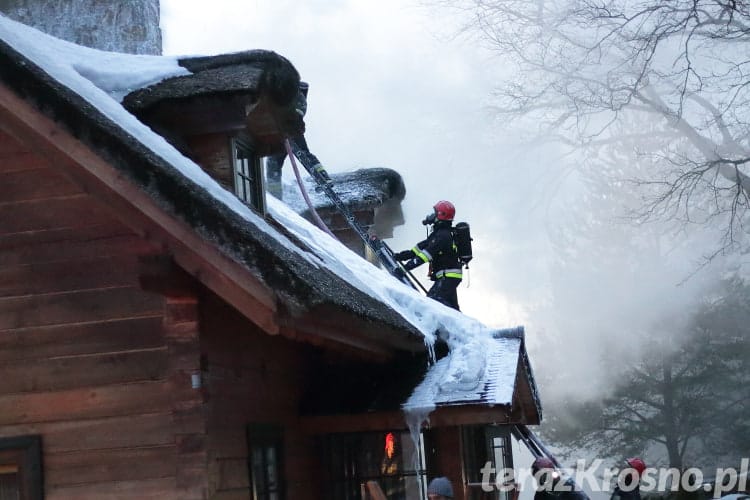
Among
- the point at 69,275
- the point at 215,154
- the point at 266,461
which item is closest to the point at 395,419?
the point at 266,461

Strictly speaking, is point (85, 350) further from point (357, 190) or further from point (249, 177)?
point (357, 190)

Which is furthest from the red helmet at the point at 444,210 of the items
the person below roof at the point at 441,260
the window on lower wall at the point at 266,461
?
the window on lower wall at the point at 266,461

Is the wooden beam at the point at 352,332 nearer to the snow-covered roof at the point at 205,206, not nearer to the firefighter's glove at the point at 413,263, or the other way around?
the snow-covered roof at the point at 205,206

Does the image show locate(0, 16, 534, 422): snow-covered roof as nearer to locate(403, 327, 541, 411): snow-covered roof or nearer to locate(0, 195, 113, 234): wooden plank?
locate(403, 327, 541, 411): snow-covered roof

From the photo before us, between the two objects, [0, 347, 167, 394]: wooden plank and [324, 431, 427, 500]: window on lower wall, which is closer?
[0, 347, 167, 394]: wooden plank

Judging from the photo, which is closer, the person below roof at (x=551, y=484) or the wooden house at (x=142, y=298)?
the wooden house at (x=142, y=298)

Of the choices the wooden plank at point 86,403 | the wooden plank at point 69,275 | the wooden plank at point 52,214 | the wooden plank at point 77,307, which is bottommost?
the wooden plank at point 86,403

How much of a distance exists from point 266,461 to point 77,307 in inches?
65.6

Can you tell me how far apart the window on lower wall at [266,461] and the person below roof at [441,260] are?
487cm

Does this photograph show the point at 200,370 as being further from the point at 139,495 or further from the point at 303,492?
the point at 303,492

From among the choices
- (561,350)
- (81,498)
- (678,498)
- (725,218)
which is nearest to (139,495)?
(81,498)

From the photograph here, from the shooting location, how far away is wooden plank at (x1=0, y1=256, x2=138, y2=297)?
18.8ft

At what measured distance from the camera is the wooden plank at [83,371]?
18.4ft

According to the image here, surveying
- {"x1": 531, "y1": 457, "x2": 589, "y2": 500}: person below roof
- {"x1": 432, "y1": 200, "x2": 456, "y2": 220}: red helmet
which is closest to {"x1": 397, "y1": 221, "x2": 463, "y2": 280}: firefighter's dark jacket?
{"x1": 432, "y1": 200, "x2": 456, "y2": 220}: red helmet
